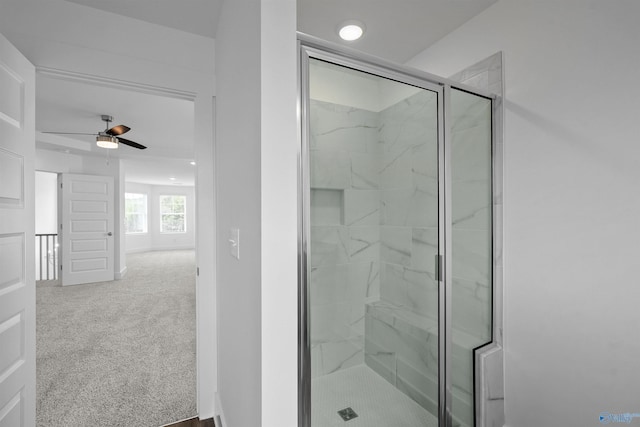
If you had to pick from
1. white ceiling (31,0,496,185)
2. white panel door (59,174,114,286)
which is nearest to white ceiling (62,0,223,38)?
white ceiling (31,0,496,185)

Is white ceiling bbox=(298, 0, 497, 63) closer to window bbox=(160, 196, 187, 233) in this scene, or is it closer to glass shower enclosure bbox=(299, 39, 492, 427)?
glass shower enclosure bbox=(299, 39, 492, 427)

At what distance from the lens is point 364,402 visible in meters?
1.44

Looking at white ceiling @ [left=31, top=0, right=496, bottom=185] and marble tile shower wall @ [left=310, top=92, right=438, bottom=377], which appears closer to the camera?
marble tile shower wall @ [left=310, top=92, right=438, bottom=377]

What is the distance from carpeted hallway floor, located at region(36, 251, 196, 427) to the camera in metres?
1.97

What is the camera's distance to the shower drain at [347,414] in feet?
4.41

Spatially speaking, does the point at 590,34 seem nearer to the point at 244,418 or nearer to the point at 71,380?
the point at 244,418

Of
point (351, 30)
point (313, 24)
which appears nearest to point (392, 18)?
point (351, 30)

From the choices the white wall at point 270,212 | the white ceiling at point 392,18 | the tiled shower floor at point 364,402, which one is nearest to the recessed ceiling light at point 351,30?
the white ceiling at point 392,18

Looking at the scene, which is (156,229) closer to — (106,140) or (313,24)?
(106,140)

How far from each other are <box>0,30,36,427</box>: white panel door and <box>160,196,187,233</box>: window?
10.1 meters

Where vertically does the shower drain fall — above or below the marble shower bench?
below

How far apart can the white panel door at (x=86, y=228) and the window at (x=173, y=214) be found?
213 inches

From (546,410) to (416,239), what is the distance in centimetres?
109

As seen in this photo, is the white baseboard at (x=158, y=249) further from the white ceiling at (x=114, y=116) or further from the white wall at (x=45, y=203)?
the white ceiling at (x=114, y=116)
